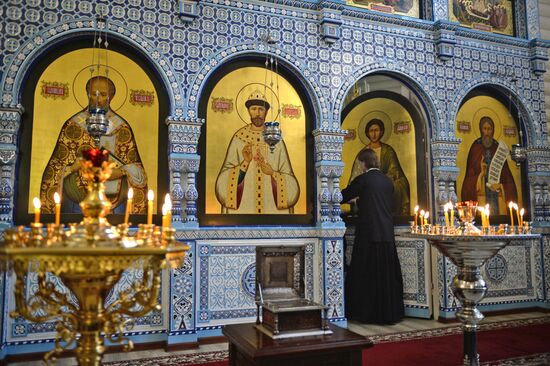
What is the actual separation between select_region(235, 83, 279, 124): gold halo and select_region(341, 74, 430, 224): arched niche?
5.54 feet

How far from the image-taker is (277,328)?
3.29 meters

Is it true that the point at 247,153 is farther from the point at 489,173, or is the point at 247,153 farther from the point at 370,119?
the point at 489,173

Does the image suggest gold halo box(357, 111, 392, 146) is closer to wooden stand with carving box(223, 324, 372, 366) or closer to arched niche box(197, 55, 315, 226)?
arched niche box(197, 55, 315, 226)

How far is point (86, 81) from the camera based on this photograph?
17.5 ft

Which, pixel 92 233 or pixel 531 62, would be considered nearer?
pixel 92 233

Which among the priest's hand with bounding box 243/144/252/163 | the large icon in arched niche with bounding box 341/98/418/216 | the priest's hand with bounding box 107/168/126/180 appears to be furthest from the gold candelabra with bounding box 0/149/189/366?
the large icon in arched niche with bounding box 341/98/418/216

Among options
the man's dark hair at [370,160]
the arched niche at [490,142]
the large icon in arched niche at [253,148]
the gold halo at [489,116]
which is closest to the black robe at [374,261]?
the man's dark hair at [370,160]

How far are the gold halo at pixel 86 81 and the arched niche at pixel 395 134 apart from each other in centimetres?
345

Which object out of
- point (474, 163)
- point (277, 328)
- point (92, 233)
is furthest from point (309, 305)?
point (474, 163)

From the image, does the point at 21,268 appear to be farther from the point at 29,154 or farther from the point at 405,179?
the point at 405,179

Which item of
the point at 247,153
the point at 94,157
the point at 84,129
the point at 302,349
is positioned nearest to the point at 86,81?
the point at 84,129

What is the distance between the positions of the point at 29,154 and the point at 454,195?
5369 millimetres

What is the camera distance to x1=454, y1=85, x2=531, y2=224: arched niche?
23.5ft

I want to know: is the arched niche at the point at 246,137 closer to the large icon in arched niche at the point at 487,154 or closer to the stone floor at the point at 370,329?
the stone floor at the point at 370,329
